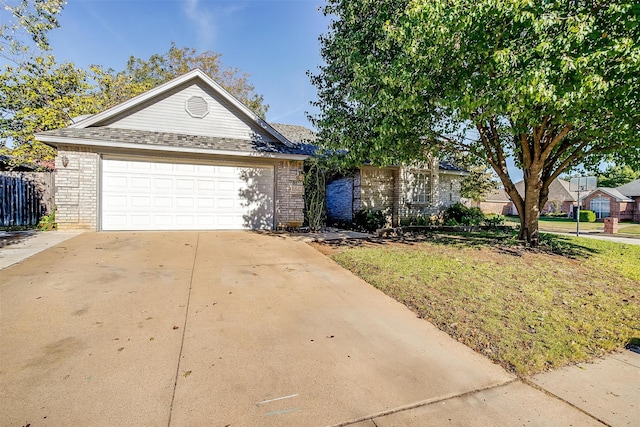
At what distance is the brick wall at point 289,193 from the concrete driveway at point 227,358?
5637 millimetres

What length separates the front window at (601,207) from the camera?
1218 inches

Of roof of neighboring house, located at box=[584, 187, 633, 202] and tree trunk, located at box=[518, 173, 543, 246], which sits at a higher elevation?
roof of neighboring house, located at box=[584, 187, 633, 202]

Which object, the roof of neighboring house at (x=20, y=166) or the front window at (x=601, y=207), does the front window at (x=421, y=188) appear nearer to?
the roof of neighboring house at (x=20, y=166)

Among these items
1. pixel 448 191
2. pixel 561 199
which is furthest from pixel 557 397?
pixel 561 199

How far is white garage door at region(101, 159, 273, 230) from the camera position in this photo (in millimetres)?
9242

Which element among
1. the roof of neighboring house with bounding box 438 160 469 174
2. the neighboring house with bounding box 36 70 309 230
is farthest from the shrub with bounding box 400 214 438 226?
the neighboring house with bounding box 36 70 309 230

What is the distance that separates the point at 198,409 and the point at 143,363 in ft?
2.92

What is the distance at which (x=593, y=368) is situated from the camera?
9.68ft

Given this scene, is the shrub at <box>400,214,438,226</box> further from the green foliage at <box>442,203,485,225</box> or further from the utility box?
the utility box

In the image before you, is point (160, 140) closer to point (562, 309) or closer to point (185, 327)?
Result: point (185, 327)

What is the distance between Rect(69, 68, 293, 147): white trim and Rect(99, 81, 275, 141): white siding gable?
17 centimetres

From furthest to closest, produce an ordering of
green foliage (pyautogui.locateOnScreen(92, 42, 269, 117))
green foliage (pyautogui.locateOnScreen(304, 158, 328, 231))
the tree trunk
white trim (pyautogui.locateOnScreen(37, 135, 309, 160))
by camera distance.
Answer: green foliage (pyautogui.locateOnScreen(92, 42, 269, 117)) → green foliage (pyautogui.locateOnScreen(304, 158, 328, 231)) → the tree trunk → white trim (pyautogui.locateOnScreen(37, 135, 309, 160))

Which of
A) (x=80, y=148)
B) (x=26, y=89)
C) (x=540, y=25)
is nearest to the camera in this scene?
(x=540, y=25)

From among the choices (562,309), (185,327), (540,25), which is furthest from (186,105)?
(562,309)
